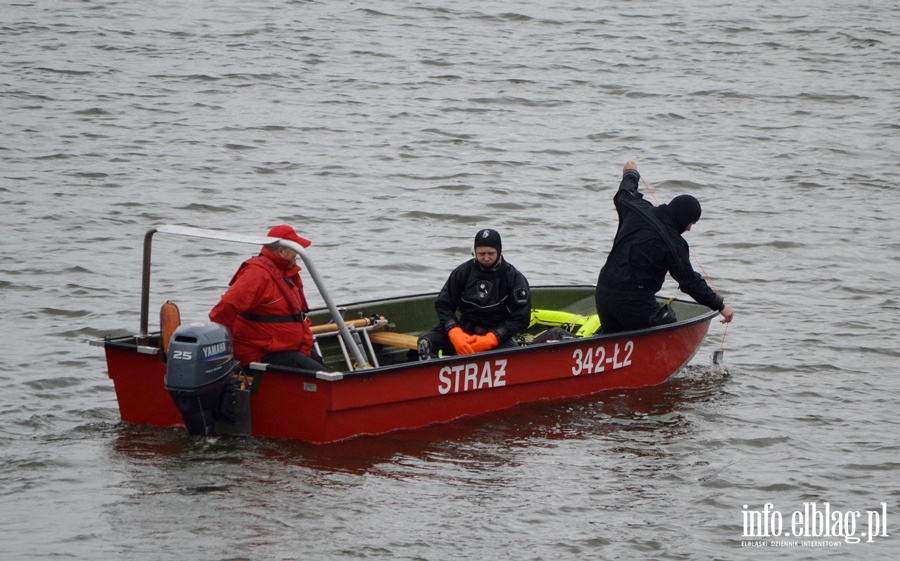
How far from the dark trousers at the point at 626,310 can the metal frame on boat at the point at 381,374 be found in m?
0.15

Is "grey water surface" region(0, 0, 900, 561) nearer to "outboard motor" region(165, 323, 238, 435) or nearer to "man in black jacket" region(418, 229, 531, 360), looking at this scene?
"outboard motor" region(165, 323, 238, 435)

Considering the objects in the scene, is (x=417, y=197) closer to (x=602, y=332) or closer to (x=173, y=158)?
(x=173, y=158)

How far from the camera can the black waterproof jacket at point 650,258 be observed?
10.2 metres

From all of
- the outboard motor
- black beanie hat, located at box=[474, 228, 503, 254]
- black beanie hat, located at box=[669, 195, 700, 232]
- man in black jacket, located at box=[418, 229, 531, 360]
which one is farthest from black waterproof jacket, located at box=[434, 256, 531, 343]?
the outboard motor

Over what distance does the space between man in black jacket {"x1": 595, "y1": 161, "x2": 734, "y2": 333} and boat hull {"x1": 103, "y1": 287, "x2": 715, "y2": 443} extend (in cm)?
25

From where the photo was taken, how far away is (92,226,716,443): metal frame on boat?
8.58 meters

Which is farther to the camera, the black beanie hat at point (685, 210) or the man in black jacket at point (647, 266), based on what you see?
the man in black jacket at point (647, 266)

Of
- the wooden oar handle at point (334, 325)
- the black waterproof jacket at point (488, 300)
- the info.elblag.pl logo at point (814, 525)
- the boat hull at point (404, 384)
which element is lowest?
the info.elblag.pl logo at point (814, 525)

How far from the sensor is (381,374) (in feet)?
28.7

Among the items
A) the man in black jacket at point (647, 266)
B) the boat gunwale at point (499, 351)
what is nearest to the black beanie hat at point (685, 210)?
the man in black jacket at point (647, 266)

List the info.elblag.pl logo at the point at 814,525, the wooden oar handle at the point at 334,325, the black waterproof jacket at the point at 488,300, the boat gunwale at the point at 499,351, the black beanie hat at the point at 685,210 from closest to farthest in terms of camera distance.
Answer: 1. the info.elblag.pl logo at the point at 814,525
2. the boat gunwale at the point at 499,351
3. the wooden oar handle at the point at 334,325
4. the black waterproof jacket at the point at 488,300
5. the black beanie hat at the point at 685,210

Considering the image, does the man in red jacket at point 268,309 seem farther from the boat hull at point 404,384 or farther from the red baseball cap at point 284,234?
the boat hull at point 404,384

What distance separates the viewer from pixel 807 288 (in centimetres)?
1407

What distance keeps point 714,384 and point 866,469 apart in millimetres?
2040
